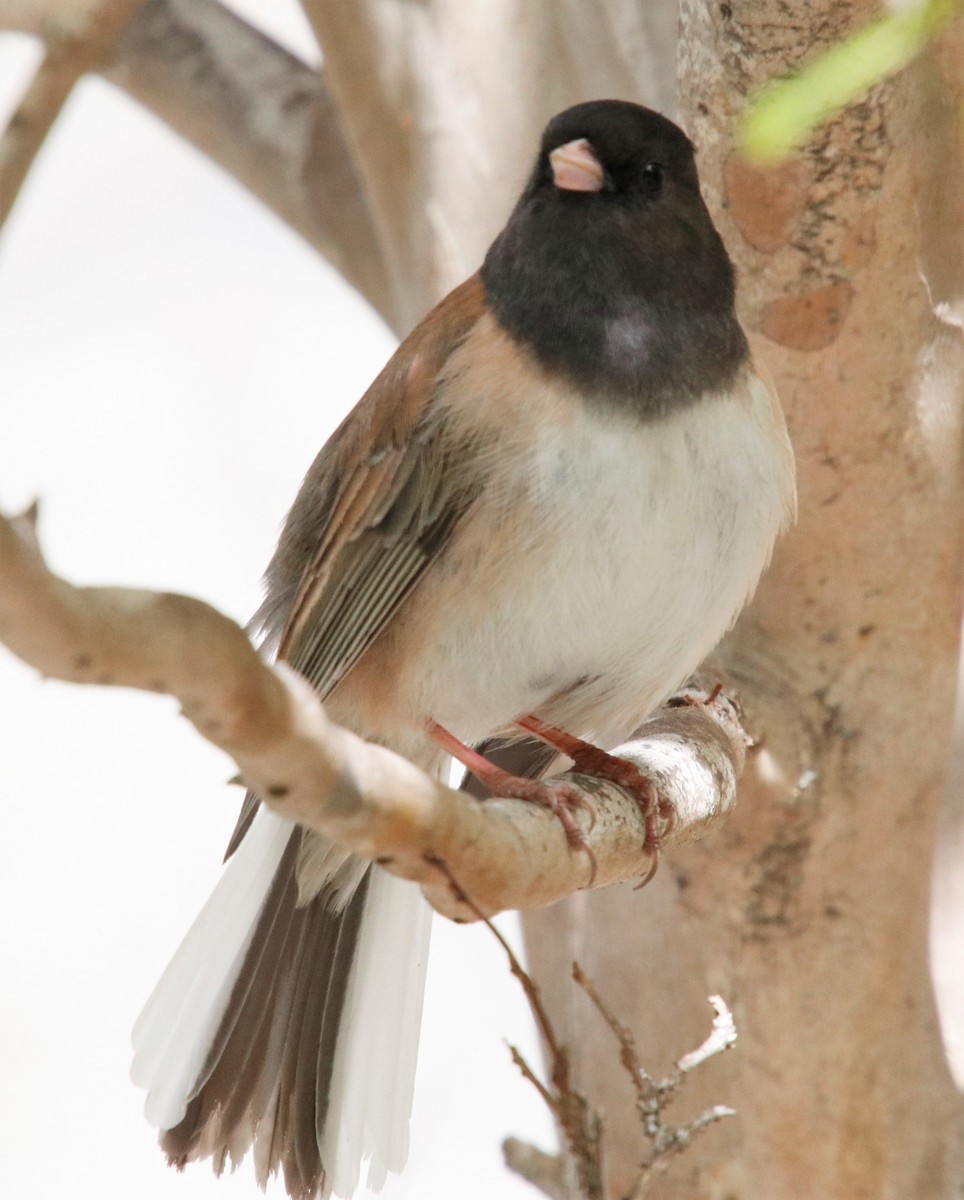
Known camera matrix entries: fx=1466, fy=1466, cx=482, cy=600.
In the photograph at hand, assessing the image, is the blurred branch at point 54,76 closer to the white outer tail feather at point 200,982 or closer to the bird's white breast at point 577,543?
the bird's white breast at point 577,543

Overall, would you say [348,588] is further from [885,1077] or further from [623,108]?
[885,1077]

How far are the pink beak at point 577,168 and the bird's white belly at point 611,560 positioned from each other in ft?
1.08

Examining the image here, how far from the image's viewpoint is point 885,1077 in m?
2.42

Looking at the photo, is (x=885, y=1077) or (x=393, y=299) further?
(x=393, y=299)

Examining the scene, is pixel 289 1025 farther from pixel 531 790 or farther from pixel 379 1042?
pixel 531 790

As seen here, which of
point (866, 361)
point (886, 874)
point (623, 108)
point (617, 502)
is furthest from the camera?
point (886, 874)

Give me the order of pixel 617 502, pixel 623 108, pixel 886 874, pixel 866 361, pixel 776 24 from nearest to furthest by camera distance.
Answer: pixel 617 502, pixel 623 108, pixel 776 24, pixel 866 361, pixel 886 874

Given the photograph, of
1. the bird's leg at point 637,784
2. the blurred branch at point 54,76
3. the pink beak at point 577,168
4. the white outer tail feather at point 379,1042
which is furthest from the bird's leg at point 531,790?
the blurred branch at point 54,76

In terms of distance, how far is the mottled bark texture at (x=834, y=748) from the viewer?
2.24 metres

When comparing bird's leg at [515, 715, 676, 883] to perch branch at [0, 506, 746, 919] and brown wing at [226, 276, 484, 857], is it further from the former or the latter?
brown wing at [226, 276, 484, 857]

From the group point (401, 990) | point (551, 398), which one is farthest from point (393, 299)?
point (401, 990)

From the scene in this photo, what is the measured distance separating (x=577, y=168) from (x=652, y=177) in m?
0.12

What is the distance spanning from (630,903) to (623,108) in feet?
4.24

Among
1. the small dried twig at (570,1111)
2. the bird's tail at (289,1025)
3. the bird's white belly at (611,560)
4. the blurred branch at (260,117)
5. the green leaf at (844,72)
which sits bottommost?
the small dried twig at (570,1111)
